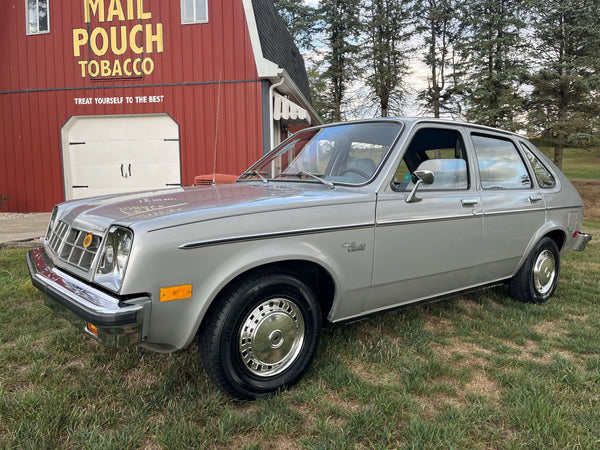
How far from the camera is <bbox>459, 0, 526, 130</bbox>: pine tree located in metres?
18.6

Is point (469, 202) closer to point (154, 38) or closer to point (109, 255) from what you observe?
point (109, 255)

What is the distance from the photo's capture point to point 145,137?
32.7 feet

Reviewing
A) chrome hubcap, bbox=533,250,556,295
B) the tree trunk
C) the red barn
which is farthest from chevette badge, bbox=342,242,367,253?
the tree trunk

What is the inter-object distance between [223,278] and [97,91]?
953 cm

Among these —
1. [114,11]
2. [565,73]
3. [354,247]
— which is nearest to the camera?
[354,247]

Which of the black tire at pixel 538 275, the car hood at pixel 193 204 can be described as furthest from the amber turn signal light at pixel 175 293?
the black tire at pixel 538 275

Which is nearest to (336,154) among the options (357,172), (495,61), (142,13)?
(357,172)

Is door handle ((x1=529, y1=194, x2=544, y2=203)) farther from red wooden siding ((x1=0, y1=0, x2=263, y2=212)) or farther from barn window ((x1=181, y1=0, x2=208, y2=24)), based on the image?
barn window ((x1=181, y1=0, x2=208, y2=24))

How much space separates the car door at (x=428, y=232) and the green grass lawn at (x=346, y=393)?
0.45 m

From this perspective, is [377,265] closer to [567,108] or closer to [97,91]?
[97,91]

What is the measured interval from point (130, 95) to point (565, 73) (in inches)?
696

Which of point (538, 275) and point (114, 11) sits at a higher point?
point (114, 11)

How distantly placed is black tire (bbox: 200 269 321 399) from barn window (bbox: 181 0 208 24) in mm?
8744

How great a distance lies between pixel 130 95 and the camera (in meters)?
9.80
